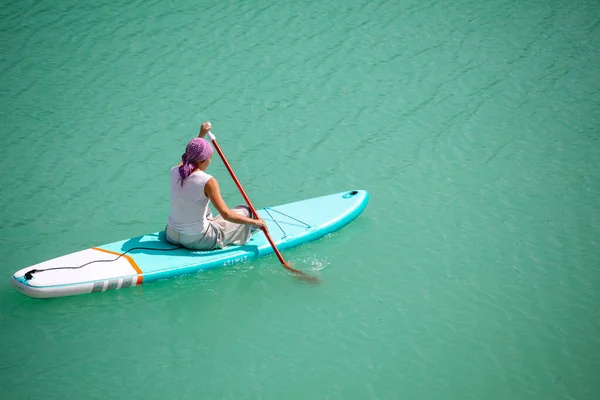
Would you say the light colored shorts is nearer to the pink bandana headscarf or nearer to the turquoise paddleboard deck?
the turquoise paddleboard deck

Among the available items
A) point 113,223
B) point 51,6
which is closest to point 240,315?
point 113,223

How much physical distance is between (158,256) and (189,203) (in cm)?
62

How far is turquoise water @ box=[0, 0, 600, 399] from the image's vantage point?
5.50 meters

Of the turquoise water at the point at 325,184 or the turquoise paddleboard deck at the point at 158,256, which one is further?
the turquoise paddleboard deck at the point at 158,256

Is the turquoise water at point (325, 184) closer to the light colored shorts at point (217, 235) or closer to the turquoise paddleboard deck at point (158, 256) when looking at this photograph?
the turquoise paddleboard deck at point (158, 256)

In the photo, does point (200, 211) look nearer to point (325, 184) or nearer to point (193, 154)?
point (193, 154)

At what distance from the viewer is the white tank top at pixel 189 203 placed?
5992 mm

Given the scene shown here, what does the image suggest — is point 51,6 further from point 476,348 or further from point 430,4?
point 476,348

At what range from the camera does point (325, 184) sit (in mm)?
7949

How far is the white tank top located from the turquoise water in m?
0.53

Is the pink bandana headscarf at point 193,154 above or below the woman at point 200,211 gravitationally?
above

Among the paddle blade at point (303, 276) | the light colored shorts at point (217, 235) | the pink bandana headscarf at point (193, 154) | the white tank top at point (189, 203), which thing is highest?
the pink bandana headscarf at point (193, 154)

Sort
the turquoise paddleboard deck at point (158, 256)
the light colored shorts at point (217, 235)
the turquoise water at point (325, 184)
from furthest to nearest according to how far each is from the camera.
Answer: the light colored shorts at point (217, 235) < the turquoise paddleboard deck at point (158, 256) < the turquoise water at point (325, 184)

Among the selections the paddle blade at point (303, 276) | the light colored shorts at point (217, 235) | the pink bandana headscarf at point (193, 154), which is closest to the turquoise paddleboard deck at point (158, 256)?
the light colored shorts at point (217, 235)
